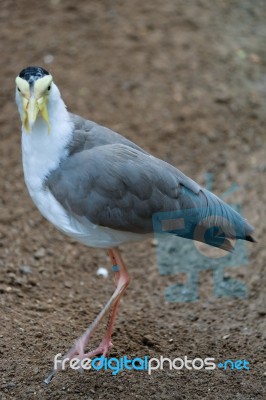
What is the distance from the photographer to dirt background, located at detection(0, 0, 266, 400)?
14.3 feet

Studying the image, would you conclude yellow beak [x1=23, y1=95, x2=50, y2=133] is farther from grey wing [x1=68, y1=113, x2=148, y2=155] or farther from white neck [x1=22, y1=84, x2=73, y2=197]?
grey wing [x1=68, y1=113, x2=148, y2=155]

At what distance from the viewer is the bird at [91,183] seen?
4.14m

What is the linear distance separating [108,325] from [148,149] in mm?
2689

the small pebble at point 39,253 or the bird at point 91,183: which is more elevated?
the bird at point 91,183

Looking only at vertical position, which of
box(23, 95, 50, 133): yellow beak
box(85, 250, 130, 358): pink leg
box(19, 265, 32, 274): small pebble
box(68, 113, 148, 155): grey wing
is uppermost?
box(23, 95, 50, 133): yellow beak

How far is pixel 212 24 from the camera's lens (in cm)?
815

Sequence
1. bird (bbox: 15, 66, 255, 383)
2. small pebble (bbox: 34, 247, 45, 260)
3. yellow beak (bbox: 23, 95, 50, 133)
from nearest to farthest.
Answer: yellow beak (bbox: 23, 95, 50, 133)
bird (bbox: 15, 66, 255, 383)
small pebble (bbox: 34, 247, 45, 260)

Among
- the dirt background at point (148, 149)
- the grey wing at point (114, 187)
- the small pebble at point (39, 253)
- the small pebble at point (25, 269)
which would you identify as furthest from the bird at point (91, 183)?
the small pebble at point (39, 253)

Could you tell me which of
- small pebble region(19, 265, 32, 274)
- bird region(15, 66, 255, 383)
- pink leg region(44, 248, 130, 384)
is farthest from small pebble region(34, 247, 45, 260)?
bird region(15, 66, 255, 383)

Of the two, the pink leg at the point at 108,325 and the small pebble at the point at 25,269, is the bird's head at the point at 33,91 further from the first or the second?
the small pebble at the point at 25,269

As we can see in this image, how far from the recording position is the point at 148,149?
6.84m

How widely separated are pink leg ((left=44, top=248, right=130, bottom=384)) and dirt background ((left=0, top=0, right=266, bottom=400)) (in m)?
0.11

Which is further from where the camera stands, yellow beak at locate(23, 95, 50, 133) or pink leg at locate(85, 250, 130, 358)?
pink leg at locate(85, 250, 130, 358)

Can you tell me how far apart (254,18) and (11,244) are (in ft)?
14.0
